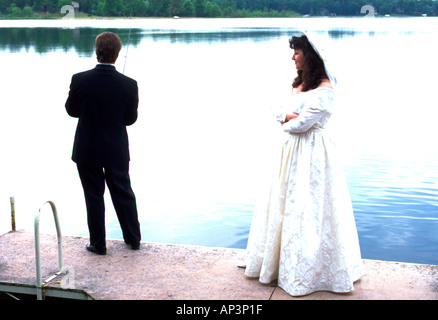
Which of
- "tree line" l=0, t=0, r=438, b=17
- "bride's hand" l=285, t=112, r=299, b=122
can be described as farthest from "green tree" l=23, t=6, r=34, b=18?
"bride's hand" l=285, t=112, r=299, b=122

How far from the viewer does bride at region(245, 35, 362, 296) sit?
159 inches

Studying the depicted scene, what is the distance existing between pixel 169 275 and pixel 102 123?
3.89 feet

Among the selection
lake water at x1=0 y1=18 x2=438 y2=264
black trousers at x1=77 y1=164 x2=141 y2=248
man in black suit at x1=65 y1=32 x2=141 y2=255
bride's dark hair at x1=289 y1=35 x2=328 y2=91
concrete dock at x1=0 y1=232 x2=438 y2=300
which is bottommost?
lake water at x1=0 y1=18 x2=438 y2=264

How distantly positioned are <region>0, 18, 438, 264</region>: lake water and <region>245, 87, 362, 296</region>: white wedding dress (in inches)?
9.9

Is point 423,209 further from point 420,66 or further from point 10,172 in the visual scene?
point 420,66

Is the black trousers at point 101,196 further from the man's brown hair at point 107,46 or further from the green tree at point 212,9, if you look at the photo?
the green tree at point 212,9

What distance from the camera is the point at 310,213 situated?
405cm

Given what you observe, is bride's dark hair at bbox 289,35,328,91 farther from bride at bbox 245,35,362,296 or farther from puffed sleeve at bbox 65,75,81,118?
puffed sleeve at bbox 65,75,81,118

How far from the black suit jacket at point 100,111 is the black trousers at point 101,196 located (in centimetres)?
9

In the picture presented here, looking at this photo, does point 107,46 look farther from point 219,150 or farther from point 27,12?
point 27,12

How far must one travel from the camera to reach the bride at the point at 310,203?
13.2ft

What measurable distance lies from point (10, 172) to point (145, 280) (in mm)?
8790

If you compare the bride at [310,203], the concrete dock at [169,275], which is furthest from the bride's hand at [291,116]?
the concrete dock at [169,275]
